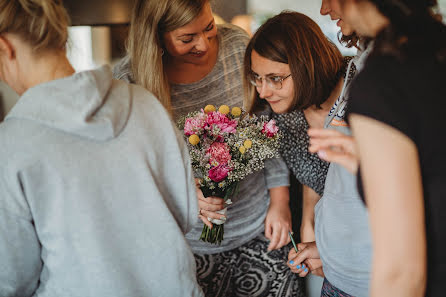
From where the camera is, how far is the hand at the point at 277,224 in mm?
1726

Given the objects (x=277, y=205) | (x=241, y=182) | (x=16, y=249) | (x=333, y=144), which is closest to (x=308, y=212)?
(x=277, y=205)

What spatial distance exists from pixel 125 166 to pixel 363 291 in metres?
0.85

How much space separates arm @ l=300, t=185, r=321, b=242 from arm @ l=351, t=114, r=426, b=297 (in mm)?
1114

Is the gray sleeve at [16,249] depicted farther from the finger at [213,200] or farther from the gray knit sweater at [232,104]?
the gray knit sweater at [232,104]

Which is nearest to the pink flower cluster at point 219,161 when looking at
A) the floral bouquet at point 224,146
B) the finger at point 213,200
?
the floral bouquet at point 224,146

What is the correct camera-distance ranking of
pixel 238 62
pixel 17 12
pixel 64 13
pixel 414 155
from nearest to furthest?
pixel 414 155, pixel 17 12, pixel 64 13, pixel 238 62

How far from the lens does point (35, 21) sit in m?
0.95

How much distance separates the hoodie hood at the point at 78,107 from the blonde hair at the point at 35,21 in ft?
0.36

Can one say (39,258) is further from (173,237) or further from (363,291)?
→ (363,291)

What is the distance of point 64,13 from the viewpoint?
1033 mm

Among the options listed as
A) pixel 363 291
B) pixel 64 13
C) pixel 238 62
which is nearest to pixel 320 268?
pixel 363 291

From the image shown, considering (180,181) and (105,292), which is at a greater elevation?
(180,181)

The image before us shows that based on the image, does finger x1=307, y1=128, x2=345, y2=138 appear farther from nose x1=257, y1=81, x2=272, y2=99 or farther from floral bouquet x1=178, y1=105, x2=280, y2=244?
nose x1=257, y1=81, x2=272, y2=99

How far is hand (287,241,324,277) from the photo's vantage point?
169cm
